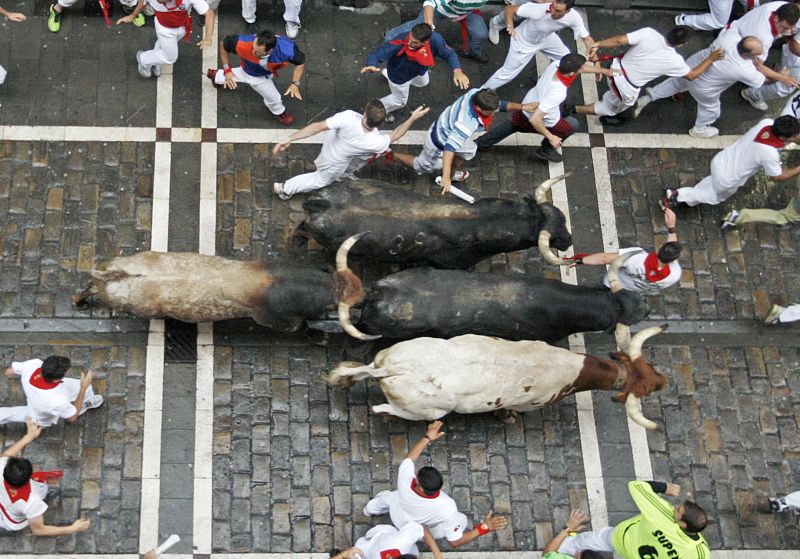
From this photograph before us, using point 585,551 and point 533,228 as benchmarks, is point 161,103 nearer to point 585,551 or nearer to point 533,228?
point 533,228

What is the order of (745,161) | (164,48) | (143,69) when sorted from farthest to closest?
(143,69), (164,48), (745,161)

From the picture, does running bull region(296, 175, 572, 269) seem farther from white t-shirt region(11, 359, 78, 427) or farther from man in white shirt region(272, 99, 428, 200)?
Result: white t-shirt region(11, 359, 78, 427)

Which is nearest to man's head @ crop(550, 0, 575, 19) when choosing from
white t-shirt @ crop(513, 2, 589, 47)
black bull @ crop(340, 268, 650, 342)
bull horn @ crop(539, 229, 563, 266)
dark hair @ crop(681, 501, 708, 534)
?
white t-shirt @ crop(513, 2, 589, 47)

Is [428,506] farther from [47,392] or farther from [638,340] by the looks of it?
[47,392]

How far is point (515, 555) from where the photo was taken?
10930 millimetres

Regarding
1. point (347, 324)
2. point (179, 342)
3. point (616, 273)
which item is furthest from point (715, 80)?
point (179, 342)

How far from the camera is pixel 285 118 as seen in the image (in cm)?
1304

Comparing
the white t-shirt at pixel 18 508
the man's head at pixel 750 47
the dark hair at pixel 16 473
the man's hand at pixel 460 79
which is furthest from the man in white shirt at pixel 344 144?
the white t-shirt at pixel 18 508

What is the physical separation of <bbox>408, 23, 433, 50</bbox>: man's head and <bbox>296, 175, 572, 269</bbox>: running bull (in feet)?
6.40

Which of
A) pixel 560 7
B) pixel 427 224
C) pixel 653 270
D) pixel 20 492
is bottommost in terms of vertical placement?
pixel 20 492

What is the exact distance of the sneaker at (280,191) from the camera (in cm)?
1230

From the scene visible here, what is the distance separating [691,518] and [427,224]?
175 inches

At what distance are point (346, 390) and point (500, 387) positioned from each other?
2088 mm

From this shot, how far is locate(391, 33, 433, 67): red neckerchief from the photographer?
11.9 m
